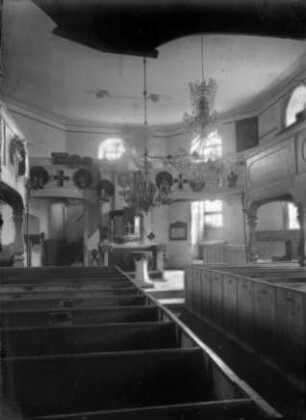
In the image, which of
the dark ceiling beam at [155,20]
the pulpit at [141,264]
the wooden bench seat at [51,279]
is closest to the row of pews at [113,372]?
the wooden bench seat at [51,279]

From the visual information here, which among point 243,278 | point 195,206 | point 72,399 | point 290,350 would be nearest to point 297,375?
point 290,350

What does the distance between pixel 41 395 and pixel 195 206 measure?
46.0ft

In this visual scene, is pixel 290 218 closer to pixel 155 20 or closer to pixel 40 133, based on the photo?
pixel 40 133

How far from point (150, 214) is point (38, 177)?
13.9ft

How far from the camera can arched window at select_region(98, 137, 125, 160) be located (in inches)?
661

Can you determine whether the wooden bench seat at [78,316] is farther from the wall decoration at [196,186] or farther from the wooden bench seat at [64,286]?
the wall decoration at [196,186]

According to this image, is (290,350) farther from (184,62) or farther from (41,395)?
(184,62)

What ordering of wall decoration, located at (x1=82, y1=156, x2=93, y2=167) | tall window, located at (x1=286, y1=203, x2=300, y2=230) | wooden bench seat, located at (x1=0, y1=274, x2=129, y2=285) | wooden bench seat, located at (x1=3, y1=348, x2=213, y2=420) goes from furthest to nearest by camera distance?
wall decoration, located at (x1=82, y1=156, x2=93, y2=167) < tall window, located at (x1=286, y1=203, x2=300, y2=230) < wooden bench seat, located at (x1=0, y1=274, x2=129, y2=285) < wooden bench seat, located at (x1=3, y1=348, x2=213, y2=420)

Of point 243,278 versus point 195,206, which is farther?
point 195,206

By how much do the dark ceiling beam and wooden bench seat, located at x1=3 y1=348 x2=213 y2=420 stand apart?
2638 mm

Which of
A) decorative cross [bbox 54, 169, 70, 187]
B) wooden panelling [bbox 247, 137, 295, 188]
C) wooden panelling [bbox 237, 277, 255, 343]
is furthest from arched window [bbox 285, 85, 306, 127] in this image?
wooden panelling [bbox 237, 277, 255, 343]

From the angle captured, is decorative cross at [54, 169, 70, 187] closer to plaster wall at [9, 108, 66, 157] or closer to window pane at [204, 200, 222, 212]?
plaster wall at [9, 108, 66, 157]

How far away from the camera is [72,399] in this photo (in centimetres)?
240

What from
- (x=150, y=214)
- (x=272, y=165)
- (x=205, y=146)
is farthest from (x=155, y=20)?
(x=150, y=214)
